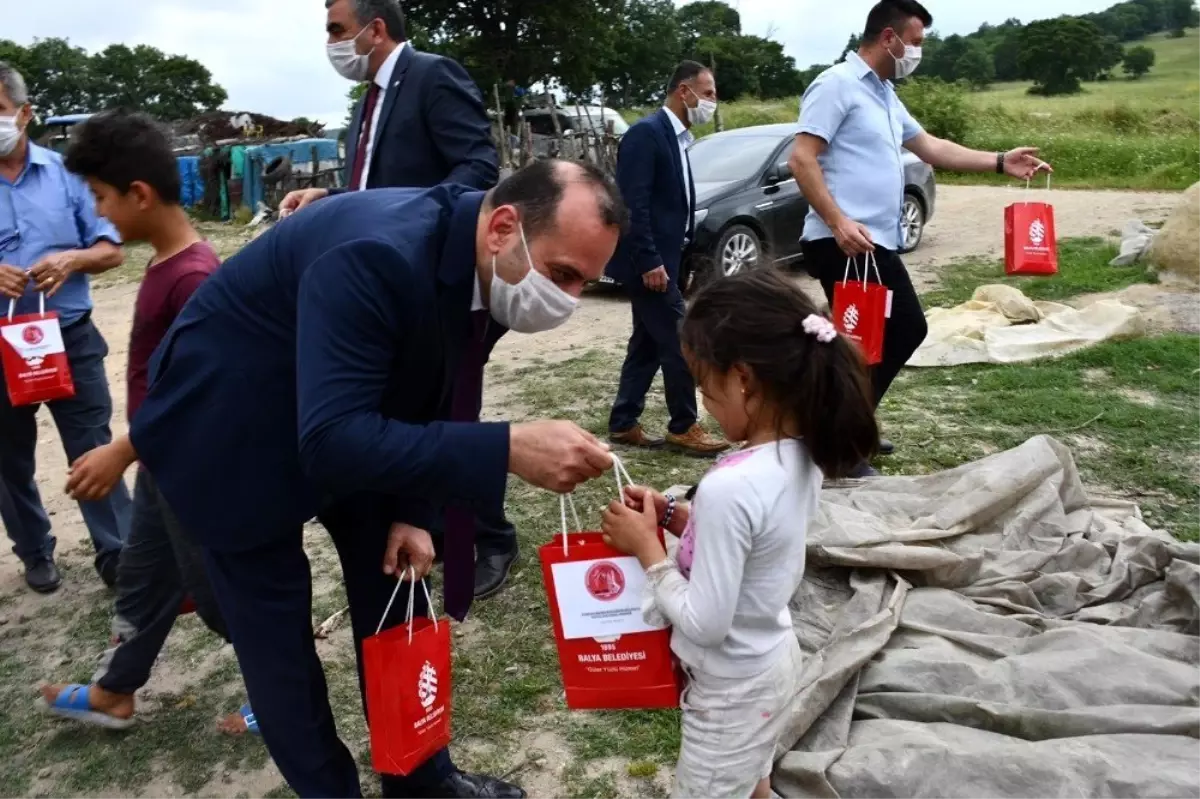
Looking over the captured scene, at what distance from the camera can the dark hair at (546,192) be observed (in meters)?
1.86

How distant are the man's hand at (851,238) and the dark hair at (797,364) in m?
2.35

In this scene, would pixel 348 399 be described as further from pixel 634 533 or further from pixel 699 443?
pixel 699 443

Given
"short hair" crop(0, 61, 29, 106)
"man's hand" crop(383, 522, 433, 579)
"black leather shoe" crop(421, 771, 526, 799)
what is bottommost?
"black leather shoe" crop(421, 771, 526, 799)

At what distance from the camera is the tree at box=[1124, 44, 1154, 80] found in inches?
1891

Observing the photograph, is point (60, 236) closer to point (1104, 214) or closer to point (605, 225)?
point (605, 225)

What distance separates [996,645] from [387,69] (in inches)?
118

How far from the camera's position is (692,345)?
2.01 meters

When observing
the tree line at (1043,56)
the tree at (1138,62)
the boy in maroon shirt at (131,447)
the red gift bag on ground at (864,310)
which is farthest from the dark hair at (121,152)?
the tree at (1138,62)

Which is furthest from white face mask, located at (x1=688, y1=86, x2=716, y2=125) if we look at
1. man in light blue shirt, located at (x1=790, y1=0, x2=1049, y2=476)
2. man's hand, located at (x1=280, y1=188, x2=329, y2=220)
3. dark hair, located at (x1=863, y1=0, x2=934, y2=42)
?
man's hand, located at (x1=280, y1=188, x2=329, y2=220)

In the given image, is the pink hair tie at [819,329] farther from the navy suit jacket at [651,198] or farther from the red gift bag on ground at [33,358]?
the navy suit jacket at [651,198]

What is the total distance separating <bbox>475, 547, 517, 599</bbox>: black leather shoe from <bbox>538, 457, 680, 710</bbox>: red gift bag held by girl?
1.84 m

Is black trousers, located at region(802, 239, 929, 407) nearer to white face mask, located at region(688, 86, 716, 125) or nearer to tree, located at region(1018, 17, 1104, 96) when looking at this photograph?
white face mask, located at region(688, 86, 716, 125)

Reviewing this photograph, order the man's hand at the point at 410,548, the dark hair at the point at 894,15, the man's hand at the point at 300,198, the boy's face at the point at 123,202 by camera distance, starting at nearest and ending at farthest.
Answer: the man's hand at the point at 410,548
the boy's face at the point at 123,202
the man's hand at the point at 300,198
the dark hair at the point at 894,15

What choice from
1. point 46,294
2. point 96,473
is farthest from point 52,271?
point 96,473
